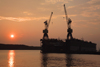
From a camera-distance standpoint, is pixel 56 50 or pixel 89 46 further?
pixel 89 46

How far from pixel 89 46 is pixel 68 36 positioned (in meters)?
26.0

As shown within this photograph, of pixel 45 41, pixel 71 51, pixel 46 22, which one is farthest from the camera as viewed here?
pixel 46 22

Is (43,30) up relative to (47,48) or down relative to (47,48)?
up

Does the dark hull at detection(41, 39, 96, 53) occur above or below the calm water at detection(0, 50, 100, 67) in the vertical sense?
above

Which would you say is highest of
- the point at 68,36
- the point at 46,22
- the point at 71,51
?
the point at 46,22

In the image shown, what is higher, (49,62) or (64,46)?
(64,46)

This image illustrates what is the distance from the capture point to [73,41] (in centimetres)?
16662

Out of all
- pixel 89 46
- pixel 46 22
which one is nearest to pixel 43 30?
pixel 46 22

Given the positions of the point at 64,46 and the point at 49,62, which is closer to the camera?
the point at 49,62

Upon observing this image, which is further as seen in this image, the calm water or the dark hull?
the dark hull

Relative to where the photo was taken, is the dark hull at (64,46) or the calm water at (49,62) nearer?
the calm water at (49,62)

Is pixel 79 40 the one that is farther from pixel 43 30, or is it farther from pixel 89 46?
pixel 43 30

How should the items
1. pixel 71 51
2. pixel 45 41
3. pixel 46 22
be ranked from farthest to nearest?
pixel 46 22 → pixel 45 41 → pixel 71 51

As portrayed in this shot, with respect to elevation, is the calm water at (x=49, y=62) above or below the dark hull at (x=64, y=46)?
below
